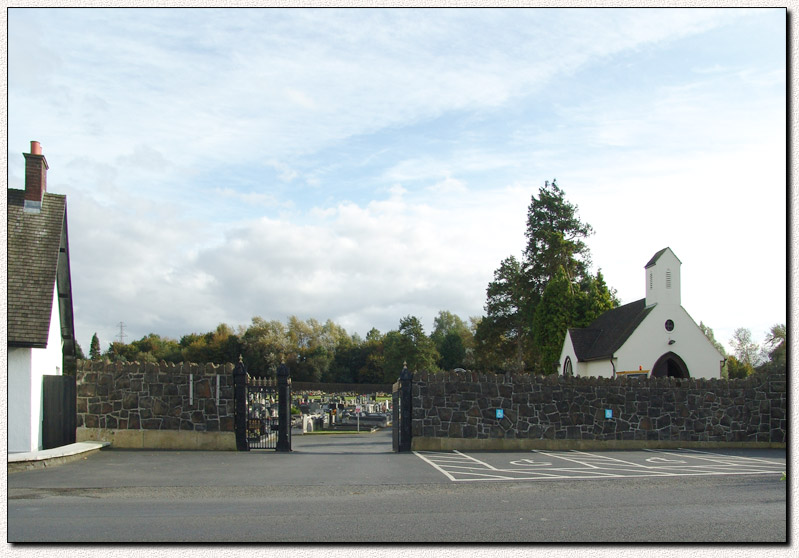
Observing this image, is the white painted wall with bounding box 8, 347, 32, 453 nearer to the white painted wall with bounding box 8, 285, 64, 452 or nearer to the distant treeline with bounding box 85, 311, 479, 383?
the white painted wall with bounding box 8, 285, 64, 452

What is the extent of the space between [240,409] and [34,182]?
29.0 ft

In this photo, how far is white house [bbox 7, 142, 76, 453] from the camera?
17750 millimetres

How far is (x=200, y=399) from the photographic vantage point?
20516 mm

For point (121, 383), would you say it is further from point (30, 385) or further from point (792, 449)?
point (792, 449)

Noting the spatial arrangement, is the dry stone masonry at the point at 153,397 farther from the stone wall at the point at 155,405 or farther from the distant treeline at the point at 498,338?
the distant treeline at the point at 498,338

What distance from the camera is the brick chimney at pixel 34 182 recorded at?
20.1 meters

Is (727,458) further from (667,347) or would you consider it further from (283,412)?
(667,347)

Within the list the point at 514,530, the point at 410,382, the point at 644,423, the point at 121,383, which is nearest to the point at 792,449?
the point at 514,530

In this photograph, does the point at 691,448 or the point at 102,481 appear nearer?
the point at 102,481

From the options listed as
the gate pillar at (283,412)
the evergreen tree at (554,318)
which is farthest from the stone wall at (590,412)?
the evergreen tree at (554,318)

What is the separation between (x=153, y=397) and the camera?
20.4 metres

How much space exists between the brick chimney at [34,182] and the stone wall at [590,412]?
12331mm

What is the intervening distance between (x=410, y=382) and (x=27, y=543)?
1446cm

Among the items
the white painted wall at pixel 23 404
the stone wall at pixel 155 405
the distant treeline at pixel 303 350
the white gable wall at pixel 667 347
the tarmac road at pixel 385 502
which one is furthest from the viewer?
the distant treeline at pixel 303 350
